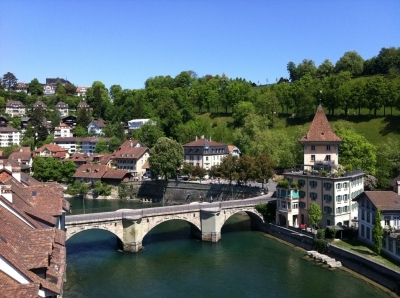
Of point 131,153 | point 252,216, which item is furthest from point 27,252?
point 131,153

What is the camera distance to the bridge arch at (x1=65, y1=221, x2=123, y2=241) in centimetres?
4781

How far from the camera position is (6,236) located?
19.1 metres

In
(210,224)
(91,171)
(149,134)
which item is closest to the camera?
(210,224)

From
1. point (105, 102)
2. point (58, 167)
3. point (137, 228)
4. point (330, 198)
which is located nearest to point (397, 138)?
point (330, 198)

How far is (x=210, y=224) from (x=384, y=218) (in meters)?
19.9

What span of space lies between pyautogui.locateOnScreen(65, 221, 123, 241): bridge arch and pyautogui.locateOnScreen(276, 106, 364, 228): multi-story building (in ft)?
66.7

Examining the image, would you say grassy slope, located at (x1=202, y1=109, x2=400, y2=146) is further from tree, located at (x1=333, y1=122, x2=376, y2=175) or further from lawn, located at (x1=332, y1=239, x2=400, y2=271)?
lawn, located at (x1=332, y1=239, x2=400, y2=271)

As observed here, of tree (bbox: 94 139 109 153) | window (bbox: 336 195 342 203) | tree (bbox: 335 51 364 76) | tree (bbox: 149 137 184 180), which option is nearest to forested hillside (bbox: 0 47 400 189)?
tree (bbox: 335 51 364 76)

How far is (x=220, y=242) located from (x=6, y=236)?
125 feet

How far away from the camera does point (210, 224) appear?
2179 inches

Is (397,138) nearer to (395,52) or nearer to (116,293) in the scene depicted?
(395,52)

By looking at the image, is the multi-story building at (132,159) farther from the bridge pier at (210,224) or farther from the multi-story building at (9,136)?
the bridge pier at (210,224)

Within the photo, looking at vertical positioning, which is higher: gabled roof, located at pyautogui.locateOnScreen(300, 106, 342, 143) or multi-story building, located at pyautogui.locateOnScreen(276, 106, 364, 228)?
gabled roof, located at pyautogui.locateOnScreen(300, 106, 342, 143)

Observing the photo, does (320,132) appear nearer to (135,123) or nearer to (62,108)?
(135,123)
